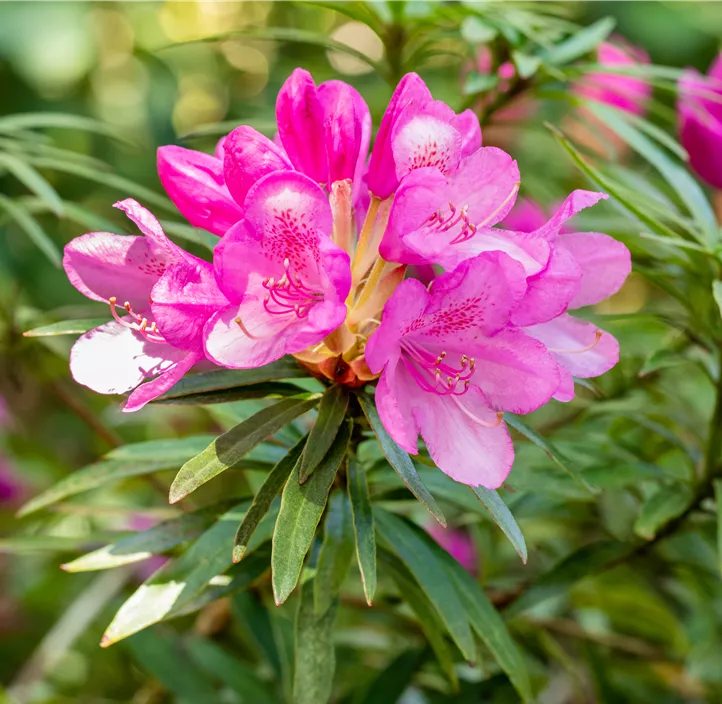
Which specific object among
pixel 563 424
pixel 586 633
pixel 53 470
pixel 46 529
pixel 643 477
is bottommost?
pixel 53 470

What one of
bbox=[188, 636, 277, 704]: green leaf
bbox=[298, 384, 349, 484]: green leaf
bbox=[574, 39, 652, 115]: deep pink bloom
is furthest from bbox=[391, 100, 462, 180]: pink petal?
bbox=[188, 636, 277, 704]: green leaf

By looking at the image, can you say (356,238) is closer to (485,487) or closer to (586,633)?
(485,487)

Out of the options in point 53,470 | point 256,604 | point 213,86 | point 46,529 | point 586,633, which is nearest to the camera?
point 256,604

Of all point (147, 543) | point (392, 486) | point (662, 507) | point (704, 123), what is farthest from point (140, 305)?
point (704, 123)

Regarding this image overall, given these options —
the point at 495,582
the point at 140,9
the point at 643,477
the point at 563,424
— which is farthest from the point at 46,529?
the point at 140,9

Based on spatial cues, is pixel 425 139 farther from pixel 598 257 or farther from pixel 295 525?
pixel 295 525

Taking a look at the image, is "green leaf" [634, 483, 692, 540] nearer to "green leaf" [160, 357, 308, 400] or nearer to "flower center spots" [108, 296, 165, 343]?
"green leaf" [160, 357, 308, 400]
